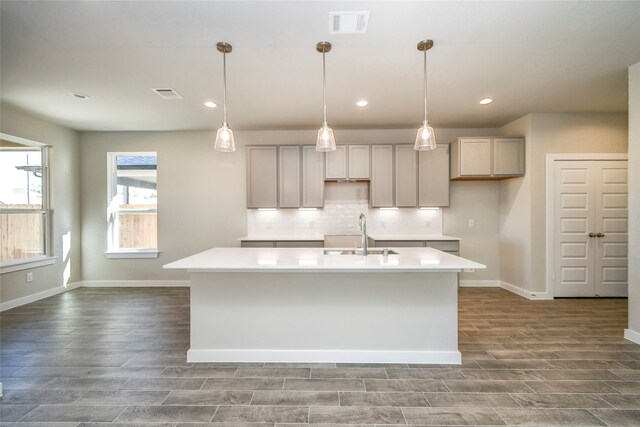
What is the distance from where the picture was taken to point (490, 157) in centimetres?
445

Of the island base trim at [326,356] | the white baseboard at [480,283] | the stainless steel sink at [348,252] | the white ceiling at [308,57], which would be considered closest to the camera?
the white ceiling at [308,57]

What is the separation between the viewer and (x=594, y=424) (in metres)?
1.78

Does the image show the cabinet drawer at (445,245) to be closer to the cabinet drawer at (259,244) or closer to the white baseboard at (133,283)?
the cabinet drawer at (259,244)

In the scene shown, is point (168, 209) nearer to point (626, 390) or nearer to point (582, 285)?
point (626, 390)

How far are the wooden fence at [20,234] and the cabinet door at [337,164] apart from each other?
4421 millimetres

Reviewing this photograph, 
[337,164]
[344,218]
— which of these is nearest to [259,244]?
[344,218]

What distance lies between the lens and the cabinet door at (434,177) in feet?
15.4

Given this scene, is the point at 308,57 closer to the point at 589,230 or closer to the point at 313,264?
the point at 313,264

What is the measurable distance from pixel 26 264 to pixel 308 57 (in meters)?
4.77

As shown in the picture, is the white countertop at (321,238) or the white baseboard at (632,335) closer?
the white baseboard at (632,335)

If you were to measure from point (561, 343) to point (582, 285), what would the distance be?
211 cm

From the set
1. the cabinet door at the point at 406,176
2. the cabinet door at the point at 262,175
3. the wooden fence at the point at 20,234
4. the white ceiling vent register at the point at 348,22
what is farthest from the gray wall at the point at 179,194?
the white ceiling vent register at the point at 348,22

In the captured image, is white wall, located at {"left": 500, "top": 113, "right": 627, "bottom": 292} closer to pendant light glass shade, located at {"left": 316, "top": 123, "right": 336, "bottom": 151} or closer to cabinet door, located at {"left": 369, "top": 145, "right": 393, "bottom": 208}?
cabinet door, located at {"left": 369, "top": 145, "right": 393, "bottom": 208}

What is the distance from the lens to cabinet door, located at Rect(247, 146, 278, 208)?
476 centimetres
